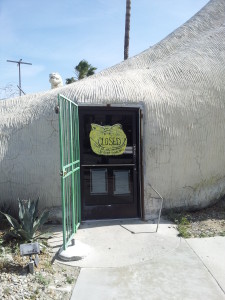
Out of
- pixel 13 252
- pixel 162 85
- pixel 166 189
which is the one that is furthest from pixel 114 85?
pixel 13 252

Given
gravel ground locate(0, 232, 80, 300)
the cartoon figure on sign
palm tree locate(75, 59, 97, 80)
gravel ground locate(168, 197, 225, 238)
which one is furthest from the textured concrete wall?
palm tree locate(75, 59, 97, 80)

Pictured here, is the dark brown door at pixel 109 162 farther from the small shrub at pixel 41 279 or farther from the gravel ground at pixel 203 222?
the small shrub at pixel 41 279

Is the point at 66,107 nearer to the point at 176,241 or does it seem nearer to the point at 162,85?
the point at 162,85

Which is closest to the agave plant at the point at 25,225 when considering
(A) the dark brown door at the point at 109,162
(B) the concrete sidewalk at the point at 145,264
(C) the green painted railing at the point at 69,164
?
(C) the green painted railing at the point at 69,164

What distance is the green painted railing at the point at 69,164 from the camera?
4.34 metres

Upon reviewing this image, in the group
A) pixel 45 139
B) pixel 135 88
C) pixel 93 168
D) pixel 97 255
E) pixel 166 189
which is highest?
pixel 135 88

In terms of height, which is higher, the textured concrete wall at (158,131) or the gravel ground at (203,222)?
the textured concrete wall at (158,131)

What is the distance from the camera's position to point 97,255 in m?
4.54

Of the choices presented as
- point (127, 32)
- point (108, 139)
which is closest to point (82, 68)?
point (127, 32)

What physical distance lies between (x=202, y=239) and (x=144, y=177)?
1.55 metres

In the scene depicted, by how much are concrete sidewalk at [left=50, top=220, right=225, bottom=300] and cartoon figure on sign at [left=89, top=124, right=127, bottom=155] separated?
1434mm

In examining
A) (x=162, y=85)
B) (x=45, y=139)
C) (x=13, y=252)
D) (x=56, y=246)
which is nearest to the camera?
(x=13, y=252)

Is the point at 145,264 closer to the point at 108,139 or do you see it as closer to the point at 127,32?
the point at 108,139

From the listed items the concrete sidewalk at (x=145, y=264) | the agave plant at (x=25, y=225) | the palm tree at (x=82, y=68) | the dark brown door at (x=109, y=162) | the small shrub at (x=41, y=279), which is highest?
the palm tree at (x=82, y=68)
